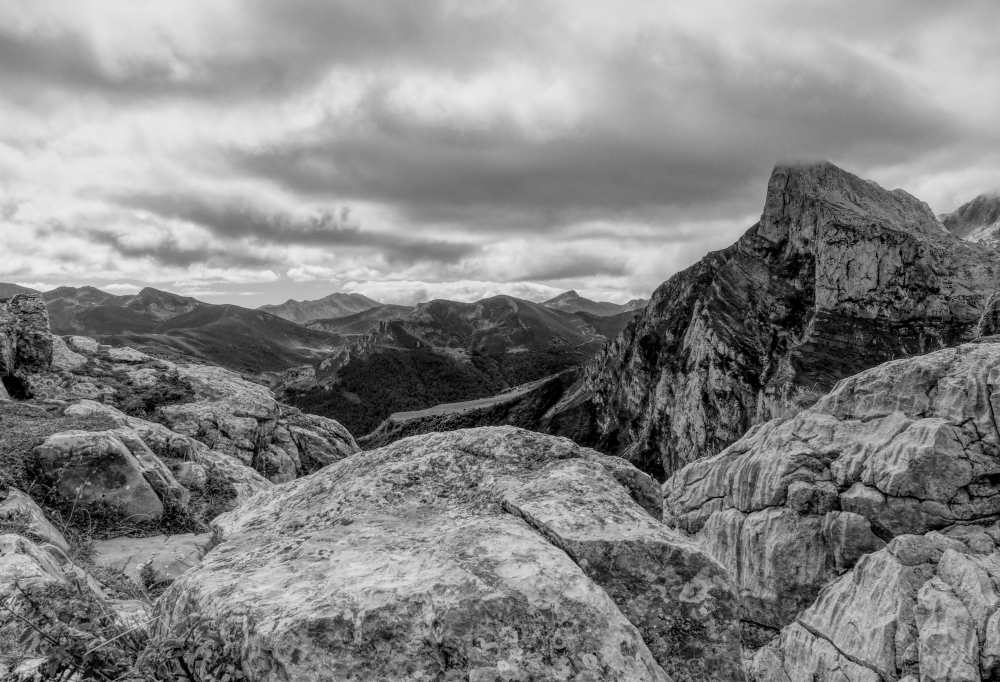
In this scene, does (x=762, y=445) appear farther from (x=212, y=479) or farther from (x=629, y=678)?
(x=629, y=678)

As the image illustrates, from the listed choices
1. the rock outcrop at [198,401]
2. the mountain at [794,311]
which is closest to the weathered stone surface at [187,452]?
the rock outcrop at [198,401]

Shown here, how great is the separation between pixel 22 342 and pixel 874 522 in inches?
1836

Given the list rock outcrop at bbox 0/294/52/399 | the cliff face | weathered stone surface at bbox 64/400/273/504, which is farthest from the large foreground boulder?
the cliff face

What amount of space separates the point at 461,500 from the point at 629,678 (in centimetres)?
275

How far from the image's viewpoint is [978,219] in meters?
183

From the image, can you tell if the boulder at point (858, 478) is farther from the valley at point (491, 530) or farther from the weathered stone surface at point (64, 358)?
the weathered stone surface at point (64, 358)

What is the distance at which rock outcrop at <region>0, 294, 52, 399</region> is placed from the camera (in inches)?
755

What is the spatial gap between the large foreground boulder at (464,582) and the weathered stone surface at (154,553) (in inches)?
143

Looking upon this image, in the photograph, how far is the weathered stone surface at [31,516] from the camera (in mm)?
8416


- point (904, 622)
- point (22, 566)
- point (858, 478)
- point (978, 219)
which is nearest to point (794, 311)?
point (858, 478)

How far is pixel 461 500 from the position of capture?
5.77m

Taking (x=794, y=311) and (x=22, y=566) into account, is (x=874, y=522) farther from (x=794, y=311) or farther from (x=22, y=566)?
(x=794, y=311)

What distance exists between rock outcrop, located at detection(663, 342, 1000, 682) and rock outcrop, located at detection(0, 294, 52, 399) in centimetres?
3368

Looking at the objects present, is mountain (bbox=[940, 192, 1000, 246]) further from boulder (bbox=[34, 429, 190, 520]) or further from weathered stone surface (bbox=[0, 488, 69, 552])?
weathered stone surface (bbox=[0, 488, 69, 552])
